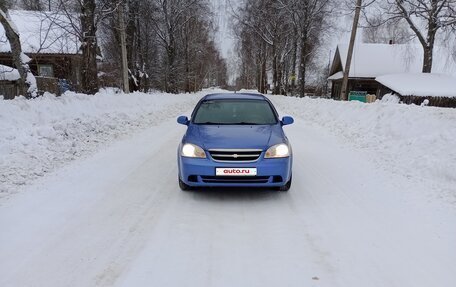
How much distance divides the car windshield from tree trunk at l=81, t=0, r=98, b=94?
10796mm

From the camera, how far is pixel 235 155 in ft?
16.9

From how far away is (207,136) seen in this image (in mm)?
5590

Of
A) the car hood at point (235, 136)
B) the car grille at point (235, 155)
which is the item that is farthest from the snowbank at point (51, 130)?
the car grille at point (235, 155)

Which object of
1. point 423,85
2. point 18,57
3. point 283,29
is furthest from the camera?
point 283,29

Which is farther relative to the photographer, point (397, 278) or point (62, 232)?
point (62, 232)

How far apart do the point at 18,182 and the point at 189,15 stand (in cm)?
3559

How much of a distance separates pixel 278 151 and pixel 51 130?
5.79 m

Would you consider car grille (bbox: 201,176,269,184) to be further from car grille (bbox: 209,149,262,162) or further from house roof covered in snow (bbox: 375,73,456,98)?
house roof covered in snow (bbox: 375,73,456,98)

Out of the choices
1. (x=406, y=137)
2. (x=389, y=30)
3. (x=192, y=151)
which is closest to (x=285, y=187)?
(x=192, y=151)

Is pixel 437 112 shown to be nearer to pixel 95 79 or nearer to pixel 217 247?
pixel 217 247

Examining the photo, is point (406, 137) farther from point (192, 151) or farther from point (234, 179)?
point (192, 151)

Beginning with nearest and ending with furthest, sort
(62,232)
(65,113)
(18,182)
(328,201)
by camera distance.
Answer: (62,232) < (328,201) < (18,182) < (65,113)

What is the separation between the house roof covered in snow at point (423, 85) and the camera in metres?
27.9

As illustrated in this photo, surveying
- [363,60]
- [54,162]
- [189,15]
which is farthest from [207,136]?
[363,60]
